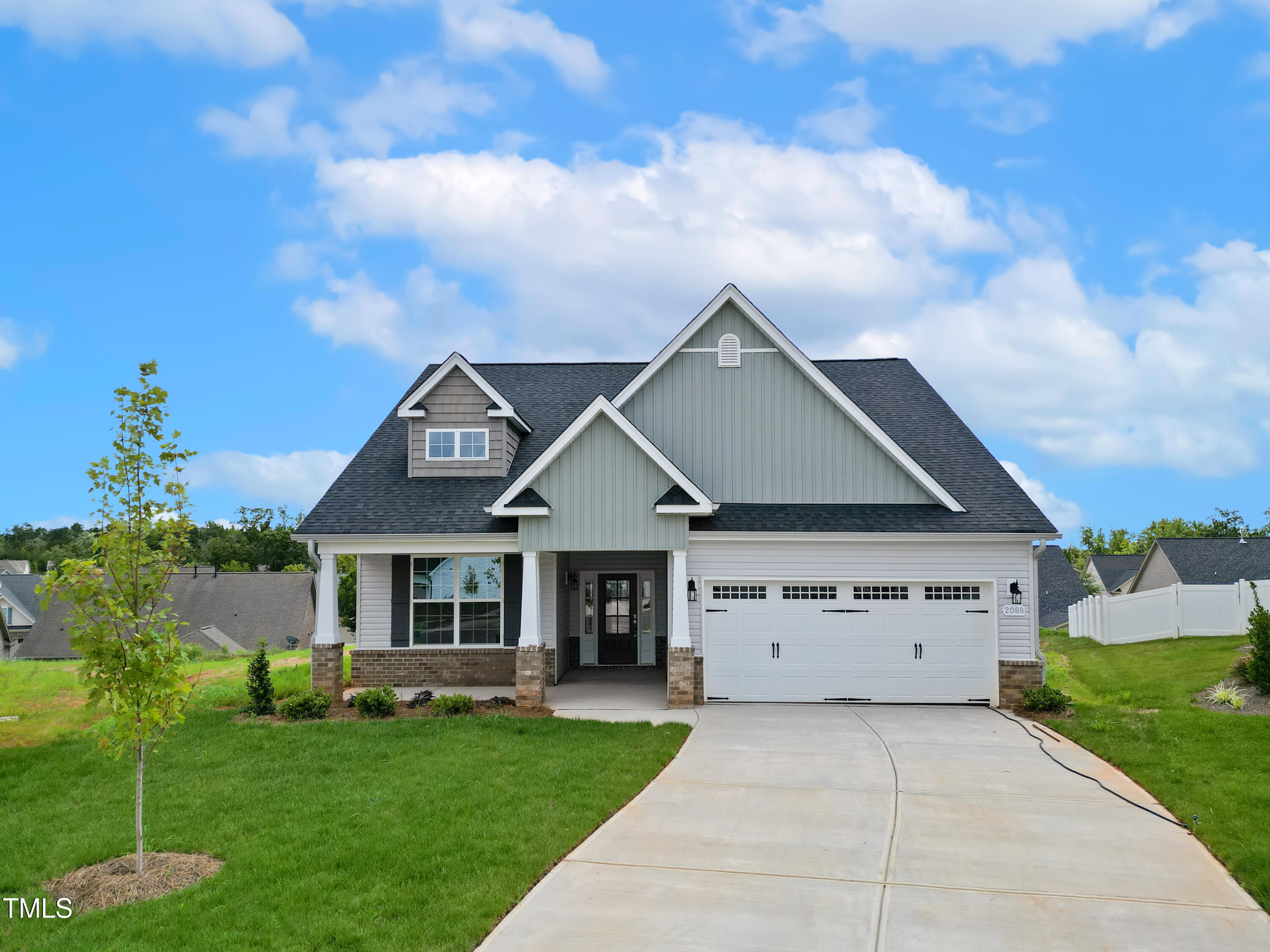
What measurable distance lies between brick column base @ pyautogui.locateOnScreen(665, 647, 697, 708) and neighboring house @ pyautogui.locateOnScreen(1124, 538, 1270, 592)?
92.5ft

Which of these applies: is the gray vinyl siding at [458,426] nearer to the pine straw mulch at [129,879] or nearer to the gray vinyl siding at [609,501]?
the gray vinyl siding at [609,501]

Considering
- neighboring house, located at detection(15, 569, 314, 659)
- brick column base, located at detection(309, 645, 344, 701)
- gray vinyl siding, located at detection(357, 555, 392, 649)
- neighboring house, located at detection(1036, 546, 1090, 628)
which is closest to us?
brick column base, located at detection(309, 645, 344, 701)

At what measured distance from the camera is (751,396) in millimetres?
17094

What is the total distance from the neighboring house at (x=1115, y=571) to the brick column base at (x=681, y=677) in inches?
1676

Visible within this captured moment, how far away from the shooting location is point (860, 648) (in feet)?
52.3

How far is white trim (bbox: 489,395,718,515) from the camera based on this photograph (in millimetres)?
15344

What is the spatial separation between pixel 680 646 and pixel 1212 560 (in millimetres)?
31462

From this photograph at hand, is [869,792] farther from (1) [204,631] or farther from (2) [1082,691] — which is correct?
(1) [204,631]

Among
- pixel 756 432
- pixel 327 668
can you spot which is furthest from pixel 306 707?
pixel 756 432

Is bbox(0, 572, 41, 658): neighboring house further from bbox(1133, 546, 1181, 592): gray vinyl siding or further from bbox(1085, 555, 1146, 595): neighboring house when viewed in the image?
bbox(1085, 555, 1146, 595): neighboring house

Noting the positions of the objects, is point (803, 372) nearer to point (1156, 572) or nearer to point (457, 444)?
point (457, 444)

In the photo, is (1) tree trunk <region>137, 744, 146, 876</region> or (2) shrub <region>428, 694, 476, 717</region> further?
(2) shrub <region>428, 694, 476, 717</region>

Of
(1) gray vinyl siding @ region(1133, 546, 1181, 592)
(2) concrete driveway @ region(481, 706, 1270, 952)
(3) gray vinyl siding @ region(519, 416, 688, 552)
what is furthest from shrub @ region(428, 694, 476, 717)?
(1) gray vinyl siding @ region(1133, 546, 1181, 592)

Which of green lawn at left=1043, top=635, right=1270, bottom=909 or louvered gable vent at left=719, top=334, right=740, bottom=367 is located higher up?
louvered gable vent at left=719, top=334, right=740, bottom=367
